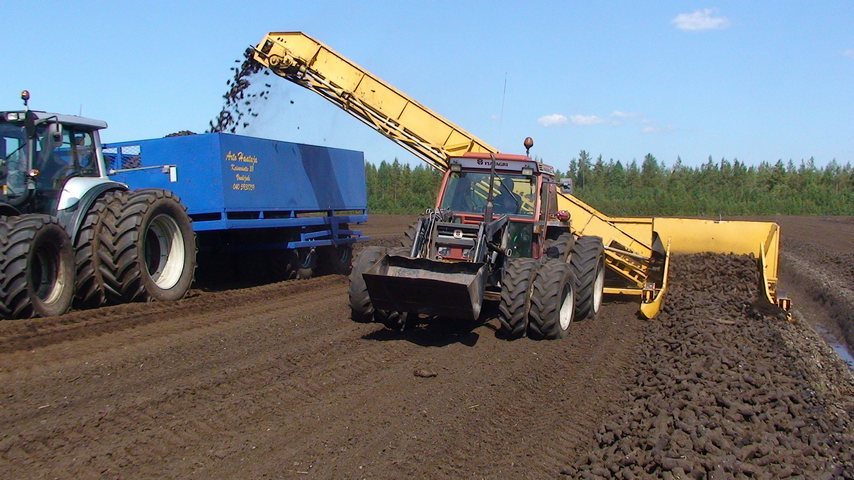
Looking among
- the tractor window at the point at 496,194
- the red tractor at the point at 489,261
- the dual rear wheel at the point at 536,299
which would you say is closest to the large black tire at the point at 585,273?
the red tractor at the point at 489,261

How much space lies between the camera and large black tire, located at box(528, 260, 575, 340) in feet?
27.0

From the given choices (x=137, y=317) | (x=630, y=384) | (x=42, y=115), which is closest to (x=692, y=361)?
(x=630, y=384)

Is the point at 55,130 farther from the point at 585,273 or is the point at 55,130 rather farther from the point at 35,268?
the point at 585,273

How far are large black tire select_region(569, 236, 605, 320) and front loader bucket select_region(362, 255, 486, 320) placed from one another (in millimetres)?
2574

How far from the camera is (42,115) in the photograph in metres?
8.87

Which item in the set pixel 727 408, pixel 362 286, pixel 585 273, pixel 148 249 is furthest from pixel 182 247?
pixel 727 408

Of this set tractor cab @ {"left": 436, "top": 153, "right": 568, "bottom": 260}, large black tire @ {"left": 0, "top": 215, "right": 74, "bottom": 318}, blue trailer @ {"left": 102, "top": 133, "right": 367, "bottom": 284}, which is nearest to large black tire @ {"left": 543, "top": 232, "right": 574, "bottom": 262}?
tractor cab @ {"left": 436, "top": 153, "right": 568, "bottom": 260}

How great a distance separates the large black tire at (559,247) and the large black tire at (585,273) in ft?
0.73

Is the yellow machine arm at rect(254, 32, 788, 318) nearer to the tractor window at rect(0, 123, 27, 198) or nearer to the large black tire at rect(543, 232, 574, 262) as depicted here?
the large black tire at rect(543, 232, 574, 262)

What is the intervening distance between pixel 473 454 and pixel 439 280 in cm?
266

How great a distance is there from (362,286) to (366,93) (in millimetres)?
4747

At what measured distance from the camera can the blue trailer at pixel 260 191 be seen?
11062 millimetres

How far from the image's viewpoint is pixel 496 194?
9320 millimetres

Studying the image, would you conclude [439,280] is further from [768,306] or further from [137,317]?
[768,306]
